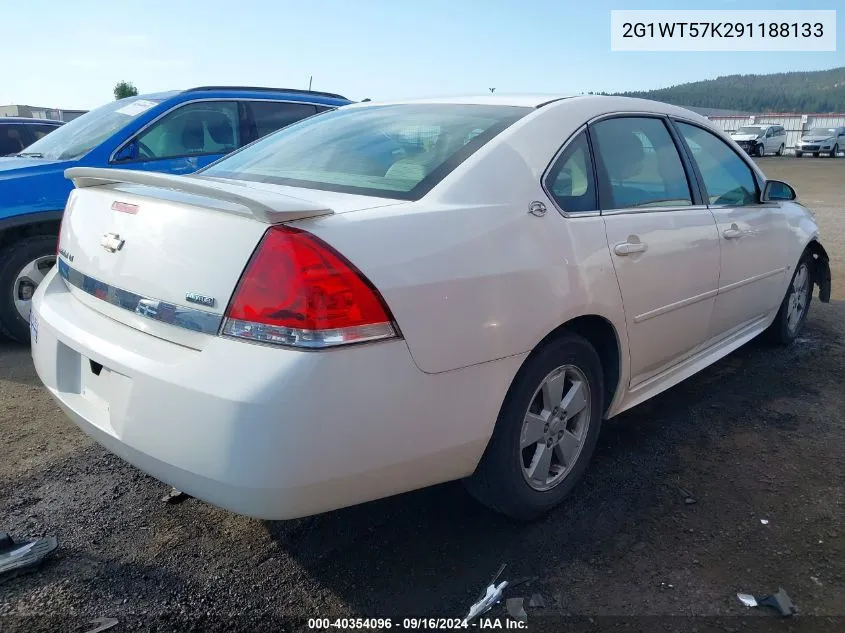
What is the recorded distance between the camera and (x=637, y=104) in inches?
126

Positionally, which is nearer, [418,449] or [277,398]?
[277,398]

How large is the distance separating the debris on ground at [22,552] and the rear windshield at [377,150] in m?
1.52

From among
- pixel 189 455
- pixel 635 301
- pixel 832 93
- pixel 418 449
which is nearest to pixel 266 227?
pixel 189 455

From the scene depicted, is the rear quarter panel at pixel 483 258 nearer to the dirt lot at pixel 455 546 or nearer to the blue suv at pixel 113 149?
the dirt lot at pixel 455 546

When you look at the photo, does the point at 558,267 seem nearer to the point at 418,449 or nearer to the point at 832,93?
the point at 418,449

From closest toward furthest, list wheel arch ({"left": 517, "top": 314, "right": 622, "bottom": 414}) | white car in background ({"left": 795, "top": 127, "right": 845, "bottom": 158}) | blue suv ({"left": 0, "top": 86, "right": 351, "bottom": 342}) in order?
wheel arch ({"left": 517, "top": 314, "right": 622, "bottom": 414}), blue suv ({"left": 0, "top": 86, "right": 351, "bottom": 342}), white car in background ({"left": 795, "top": 127, "right": 845, "bottom": 158})

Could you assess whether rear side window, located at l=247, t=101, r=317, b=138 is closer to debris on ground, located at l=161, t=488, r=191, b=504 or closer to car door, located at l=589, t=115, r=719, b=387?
car door, located at l=589, t=115, r=719, b=387

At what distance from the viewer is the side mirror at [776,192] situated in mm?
3986

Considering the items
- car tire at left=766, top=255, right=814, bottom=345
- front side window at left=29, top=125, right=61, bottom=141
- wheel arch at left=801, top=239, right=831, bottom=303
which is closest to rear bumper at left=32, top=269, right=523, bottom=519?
car tire at left=766, top=255, right=814, bottom=345

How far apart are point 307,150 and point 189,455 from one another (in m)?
1.47

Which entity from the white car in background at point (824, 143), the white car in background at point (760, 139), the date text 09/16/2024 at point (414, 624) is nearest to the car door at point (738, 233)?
the date text 09/16/2024 at point (414, 624)

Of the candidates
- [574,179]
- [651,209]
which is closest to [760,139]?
[651,209]

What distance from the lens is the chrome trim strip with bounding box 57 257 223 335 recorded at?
1.86 metres

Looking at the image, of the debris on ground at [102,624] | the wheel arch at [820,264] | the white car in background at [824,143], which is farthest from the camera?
the white car in background at [824,143]
